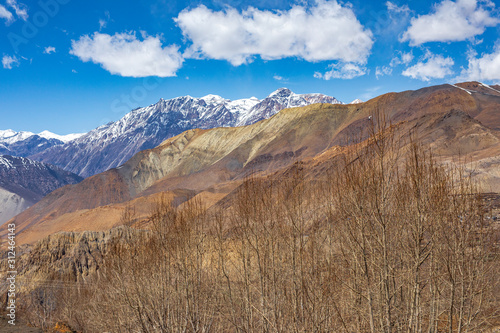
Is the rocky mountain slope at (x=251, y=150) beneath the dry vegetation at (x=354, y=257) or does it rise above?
above

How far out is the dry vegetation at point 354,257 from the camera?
23.1 feet

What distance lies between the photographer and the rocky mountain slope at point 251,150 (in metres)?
65.4

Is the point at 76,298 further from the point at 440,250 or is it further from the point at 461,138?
the point at 461,138

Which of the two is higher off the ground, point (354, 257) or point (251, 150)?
point (251, 150)

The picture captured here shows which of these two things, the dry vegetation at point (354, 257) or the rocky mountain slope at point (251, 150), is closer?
the dry vegetation at point (354, 257)

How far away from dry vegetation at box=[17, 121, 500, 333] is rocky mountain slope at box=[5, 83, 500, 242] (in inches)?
1956

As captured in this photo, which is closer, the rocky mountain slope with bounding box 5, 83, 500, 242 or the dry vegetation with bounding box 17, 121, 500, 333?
the dry vegetation with bounding box 17, 121, 500, 333

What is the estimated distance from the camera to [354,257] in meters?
7.72

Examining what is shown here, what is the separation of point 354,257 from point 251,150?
10867cm

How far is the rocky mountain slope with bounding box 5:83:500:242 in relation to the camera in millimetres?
65375

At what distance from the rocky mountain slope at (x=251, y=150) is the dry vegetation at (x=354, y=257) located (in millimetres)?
49686

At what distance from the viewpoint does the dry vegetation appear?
7043 mm

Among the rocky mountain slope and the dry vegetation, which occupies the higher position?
the rocky mountain slope

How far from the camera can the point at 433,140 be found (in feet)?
192
